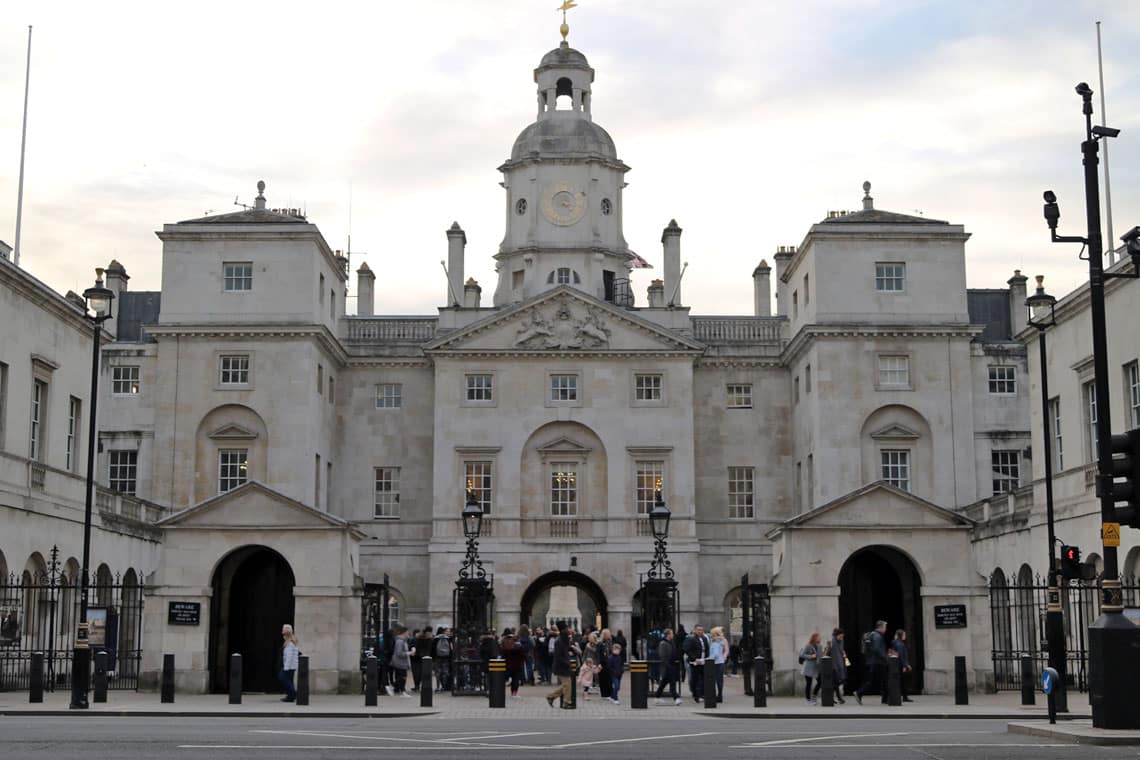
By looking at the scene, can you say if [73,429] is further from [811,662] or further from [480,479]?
[811,662]

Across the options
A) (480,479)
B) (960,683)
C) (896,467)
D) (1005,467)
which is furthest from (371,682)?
(1005,467)

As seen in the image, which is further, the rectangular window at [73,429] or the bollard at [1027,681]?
the rectangular window at [73,429]

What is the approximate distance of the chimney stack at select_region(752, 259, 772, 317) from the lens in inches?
2596

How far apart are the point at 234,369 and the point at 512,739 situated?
37118 millimetres

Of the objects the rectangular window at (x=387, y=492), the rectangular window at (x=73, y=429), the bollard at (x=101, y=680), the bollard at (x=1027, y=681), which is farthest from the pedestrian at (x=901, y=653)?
the rectangular window at (x=387, y=492)

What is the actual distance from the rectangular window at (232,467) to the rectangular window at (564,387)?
11383 mm

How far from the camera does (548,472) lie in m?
56.8

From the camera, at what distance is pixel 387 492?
5884 centimetres

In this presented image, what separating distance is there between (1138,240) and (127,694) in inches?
869

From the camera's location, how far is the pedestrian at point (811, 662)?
3078cm

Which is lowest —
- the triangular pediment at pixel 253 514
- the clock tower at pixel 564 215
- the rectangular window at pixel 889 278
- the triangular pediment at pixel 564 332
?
the triangular pediment at pixel 253 514

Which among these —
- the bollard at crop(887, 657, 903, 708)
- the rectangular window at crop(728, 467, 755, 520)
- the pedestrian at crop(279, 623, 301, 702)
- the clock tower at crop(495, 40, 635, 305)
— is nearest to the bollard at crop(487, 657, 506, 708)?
the pedestrian at crop(279, 623, 301, 702)

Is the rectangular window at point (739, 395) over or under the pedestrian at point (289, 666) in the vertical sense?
over

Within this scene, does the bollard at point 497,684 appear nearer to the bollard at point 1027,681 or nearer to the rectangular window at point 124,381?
the bollard at point 1027,681
